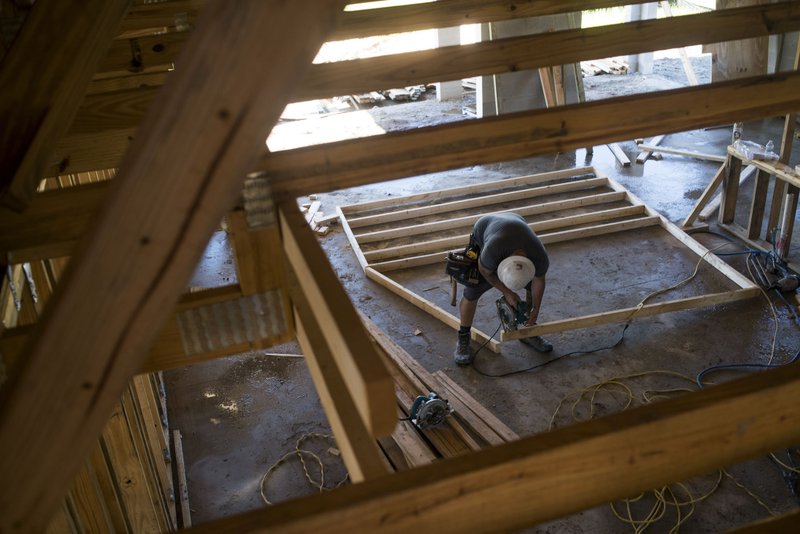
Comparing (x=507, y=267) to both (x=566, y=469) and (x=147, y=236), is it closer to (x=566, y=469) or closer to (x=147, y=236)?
(x=566, y=469)

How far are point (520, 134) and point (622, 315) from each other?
5.31 metres

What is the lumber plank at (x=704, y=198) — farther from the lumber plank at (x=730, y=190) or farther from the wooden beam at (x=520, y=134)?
the wooden beam at (x=520, y=134)

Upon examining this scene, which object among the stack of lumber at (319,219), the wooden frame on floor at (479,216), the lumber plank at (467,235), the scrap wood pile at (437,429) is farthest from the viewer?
the stack of lumber at (319,219)

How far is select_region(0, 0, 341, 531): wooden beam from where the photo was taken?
3.07 ft

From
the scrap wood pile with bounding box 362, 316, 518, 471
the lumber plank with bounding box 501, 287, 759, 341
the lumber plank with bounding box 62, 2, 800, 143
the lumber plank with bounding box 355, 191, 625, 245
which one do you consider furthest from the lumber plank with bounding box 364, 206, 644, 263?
the lumber plank with bounding box 62, 2, 800, 143

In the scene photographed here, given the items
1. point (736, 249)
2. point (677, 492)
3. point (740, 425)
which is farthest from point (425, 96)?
point (740, 425)

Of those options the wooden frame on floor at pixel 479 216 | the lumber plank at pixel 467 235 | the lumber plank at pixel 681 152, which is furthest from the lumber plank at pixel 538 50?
the lumber plank at pixel 681 152

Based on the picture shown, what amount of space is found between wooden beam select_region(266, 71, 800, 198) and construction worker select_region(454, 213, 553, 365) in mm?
4158

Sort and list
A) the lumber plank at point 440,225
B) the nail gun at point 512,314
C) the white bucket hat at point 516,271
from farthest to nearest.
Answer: the lumber plank at point 440,225, the nail gun at point 512,314, the white bucket hat at point 516,271

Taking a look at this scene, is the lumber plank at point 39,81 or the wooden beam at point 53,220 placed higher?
the lumber plank at point 39,81

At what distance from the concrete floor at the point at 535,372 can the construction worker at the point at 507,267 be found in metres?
0.26

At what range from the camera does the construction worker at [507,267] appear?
666 centimetres

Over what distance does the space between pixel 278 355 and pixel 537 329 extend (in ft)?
8.42

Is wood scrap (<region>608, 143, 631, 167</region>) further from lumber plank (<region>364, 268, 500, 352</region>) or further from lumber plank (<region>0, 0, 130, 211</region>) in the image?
lumber plank (<region>0, 0, 130, 211</region>)
